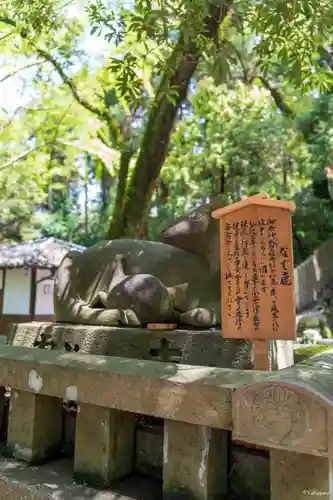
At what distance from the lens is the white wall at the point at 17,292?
39.0 ft

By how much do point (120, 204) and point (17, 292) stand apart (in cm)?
671

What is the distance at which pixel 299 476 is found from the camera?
5.03 feet

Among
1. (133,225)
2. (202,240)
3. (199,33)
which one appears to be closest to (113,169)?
(133,225)

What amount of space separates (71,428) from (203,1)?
293 cm

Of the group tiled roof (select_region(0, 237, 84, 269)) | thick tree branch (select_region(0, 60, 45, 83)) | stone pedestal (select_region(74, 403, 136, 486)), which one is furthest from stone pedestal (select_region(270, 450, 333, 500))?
tiled roof (select_region(0, 237, 84, 269))

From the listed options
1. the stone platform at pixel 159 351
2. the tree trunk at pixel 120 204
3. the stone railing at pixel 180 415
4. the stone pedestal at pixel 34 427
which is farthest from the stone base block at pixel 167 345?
the tree trunk at pixel 120 204

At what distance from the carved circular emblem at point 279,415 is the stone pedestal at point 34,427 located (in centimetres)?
129

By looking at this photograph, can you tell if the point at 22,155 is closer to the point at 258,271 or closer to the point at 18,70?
the point at 18,70

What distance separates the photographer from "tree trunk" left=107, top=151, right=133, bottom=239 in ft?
20.7

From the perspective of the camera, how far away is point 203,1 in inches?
118

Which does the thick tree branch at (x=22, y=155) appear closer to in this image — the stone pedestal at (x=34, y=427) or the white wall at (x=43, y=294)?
the white wall at (x=43, y=294)

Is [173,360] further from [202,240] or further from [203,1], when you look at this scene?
[203,1]

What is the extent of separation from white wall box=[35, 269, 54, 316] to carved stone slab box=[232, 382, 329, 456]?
11087 millimetres

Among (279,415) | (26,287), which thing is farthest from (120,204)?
(26,287)
